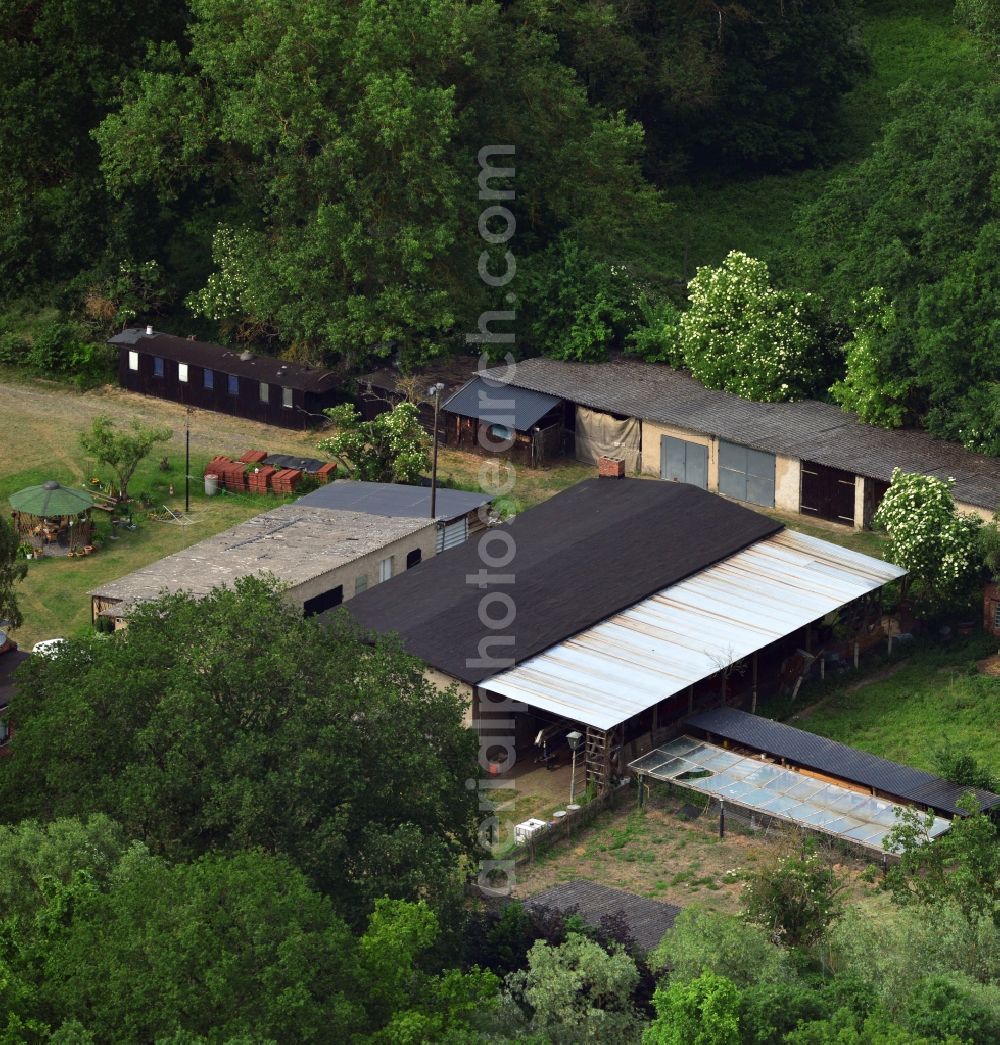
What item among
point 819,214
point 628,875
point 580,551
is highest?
point 819,214

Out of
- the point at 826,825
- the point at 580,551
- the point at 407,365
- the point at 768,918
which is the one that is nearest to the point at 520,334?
the point at 407,365

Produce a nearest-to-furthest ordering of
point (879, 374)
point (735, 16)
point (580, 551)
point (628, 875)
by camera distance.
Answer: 1. point (628, 875)
2. point (580, 551)
3. point (879, 374)
4. point (735, 16)

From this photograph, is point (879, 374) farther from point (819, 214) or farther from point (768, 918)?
point (768, 918)

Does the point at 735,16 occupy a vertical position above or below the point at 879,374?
above

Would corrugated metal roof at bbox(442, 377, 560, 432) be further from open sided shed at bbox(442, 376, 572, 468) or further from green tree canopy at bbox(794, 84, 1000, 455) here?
green tree canopy at bbox(794, 84, 1000, 455)

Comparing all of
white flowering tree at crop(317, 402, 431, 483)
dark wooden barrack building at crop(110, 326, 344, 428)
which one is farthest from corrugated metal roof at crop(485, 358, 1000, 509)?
dark wooden barrack building at crop(110, 326, 344, 428)
